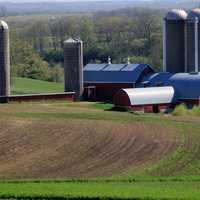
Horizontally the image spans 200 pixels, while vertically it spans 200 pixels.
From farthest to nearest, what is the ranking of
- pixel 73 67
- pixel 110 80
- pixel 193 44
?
pixel 110 80
pixel 193 44
pixel 73 67

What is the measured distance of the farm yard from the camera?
1488cm

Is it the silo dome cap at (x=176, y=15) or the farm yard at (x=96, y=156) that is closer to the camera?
the farm yard at (x=96, y=156)

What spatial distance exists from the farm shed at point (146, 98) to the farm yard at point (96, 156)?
7.89m

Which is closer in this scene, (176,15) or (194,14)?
(194,14)

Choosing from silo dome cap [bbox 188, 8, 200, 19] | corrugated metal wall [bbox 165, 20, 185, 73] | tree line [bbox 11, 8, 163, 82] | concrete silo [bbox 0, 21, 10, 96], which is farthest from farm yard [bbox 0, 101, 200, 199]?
tree line [bbox 11, 8, 163, 82]

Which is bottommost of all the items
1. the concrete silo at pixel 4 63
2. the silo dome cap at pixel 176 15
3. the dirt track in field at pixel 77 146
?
the dirt track in field at pixel 77 146

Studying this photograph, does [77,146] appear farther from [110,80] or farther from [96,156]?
[110,80]

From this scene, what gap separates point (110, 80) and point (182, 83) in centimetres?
590

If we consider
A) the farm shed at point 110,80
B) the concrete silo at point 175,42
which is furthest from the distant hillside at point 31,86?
the concrete silo at point 175,42

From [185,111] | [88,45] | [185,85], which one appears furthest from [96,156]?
[88,45]

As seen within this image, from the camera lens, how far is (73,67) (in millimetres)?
47781

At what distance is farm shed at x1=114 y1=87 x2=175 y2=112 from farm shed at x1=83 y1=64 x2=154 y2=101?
12.6 feet

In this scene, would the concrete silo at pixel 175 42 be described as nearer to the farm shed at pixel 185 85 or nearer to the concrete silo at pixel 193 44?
the concrete silo at pixel 193 44

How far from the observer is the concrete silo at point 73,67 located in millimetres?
47406
